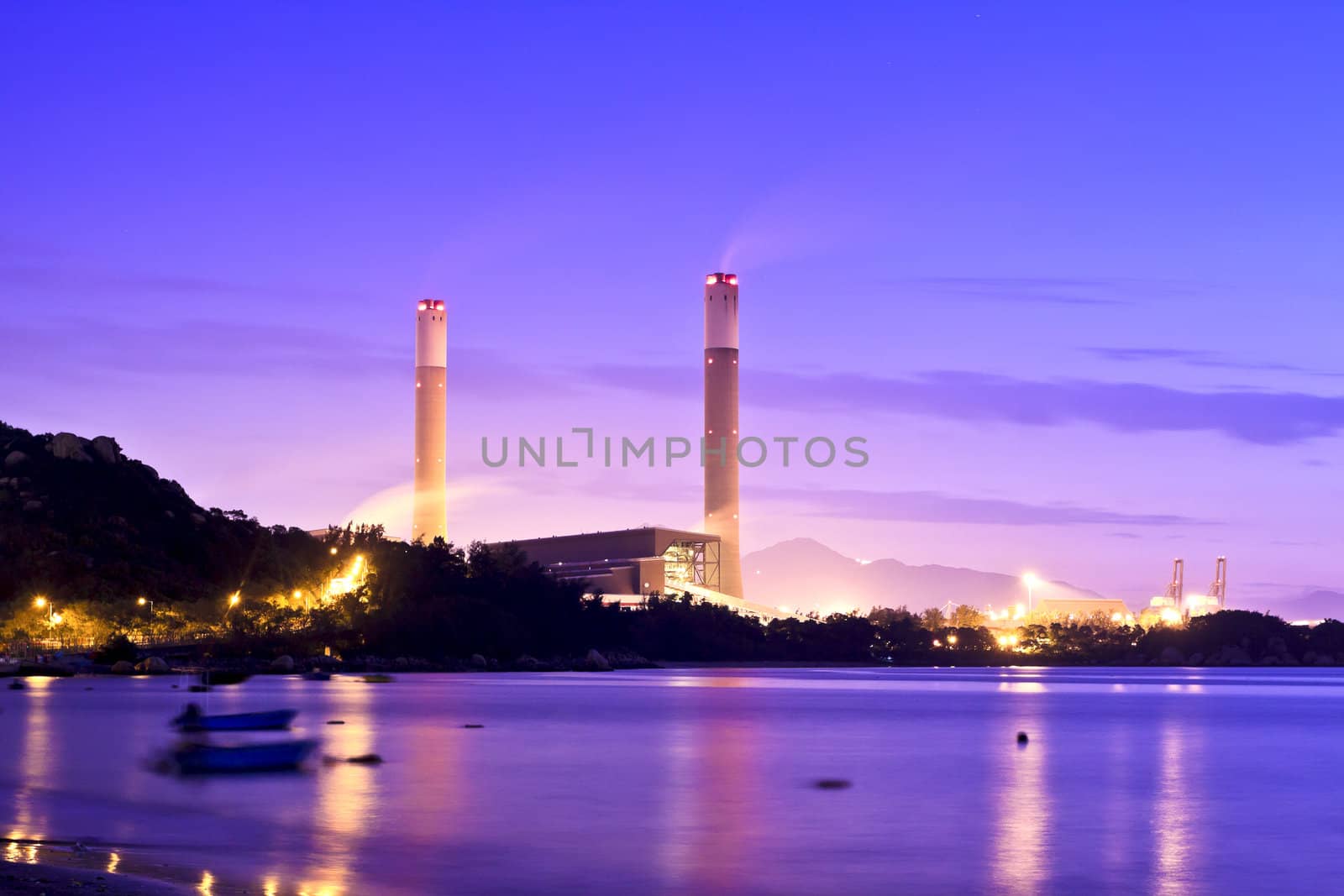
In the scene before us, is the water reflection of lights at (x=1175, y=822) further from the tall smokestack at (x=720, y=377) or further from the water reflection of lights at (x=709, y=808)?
the tall smokestack at (x=720, y=377)

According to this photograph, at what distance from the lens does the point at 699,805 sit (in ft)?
137

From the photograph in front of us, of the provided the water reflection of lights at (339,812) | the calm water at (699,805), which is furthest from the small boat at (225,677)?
the water reflection of lights at (339,812)

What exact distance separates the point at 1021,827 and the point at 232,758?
22.0 metres

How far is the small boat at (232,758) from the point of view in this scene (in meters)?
45.3

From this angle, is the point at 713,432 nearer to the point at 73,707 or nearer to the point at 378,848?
the point at 73,707

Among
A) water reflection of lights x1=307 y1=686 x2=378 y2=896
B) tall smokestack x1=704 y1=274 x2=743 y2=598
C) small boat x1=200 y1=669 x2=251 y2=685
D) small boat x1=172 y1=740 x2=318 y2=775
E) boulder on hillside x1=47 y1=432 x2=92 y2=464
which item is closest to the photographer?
water reflection of lights x1=307 y1=686 x2=378 y2=896

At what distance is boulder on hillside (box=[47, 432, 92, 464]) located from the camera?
183500mm

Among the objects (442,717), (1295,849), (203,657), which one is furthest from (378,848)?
(203,657)

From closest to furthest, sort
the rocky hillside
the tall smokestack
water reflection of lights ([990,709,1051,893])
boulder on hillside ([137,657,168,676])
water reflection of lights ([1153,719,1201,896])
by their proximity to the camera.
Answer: water reflection of lights ([990,709,1051,893]), water reflection of lights ([1153,719,1201,896]), boulder on hillside ([137,657,168,676]), the rocky hillside, the tall smokestack

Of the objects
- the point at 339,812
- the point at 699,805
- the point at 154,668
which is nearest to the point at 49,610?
the point at 154,668

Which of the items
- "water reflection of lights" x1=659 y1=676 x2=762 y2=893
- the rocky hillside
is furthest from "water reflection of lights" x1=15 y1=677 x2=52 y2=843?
the rocky hillside

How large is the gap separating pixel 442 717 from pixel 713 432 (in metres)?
120

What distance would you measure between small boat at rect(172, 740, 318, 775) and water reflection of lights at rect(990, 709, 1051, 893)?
20.1 meters

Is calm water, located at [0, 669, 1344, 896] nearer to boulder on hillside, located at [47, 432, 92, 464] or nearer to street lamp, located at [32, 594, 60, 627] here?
street lamp, located at [32, 594, 60, 627]
